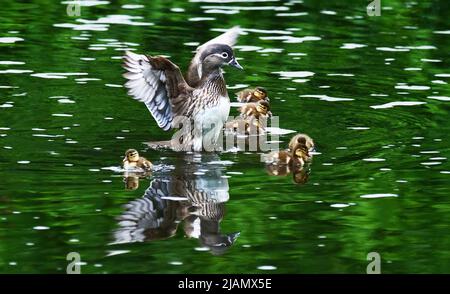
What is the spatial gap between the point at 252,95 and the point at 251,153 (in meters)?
2.11

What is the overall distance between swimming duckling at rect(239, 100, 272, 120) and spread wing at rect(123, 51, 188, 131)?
4.56ft

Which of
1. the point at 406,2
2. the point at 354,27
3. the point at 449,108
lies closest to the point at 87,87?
the point at 449,108

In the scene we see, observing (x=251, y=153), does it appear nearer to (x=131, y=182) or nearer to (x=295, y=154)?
(x=295, y=154)

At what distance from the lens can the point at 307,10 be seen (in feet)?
73.3

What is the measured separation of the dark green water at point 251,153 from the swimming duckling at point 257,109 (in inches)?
11.2

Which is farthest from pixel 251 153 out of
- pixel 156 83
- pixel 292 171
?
pixel 156 83

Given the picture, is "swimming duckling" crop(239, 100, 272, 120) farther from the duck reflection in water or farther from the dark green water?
the duck reflection in water

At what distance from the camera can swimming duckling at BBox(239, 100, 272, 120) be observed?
15.7m

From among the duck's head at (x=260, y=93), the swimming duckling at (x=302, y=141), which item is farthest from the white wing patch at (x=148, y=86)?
the duck's head at (x=260, y=93)

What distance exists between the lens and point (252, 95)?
16.4 m

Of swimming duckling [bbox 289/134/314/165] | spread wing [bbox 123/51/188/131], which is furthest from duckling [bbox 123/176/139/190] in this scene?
swimming duckling [bbox 289/134/314/165]

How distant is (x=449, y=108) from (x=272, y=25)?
553cm

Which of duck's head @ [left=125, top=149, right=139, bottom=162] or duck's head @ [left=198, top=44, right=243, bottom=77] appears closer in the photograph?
duck's head @ [left=125, top=149, right=139, bottom=162]

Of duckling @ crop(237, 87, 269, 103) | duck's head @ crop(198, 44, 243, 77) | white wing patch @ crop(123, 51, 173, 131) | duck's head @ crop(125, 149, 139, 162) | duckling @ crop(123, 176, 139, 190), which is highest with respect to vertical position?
duck's head @ crop(198, 44, 243, 77)
